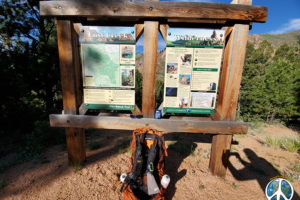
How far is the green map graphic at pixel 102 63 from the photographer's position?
2.56 m

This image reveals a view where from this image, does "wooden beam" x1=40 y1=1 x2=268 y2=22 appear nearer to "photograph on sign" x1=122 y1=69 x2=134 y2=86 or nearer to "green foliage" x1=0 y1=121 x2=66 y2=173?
"photograph on sign" x1=122 y1=69 x2=134 y2=86

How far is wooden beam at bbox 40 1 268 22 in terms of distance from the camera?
2.24m

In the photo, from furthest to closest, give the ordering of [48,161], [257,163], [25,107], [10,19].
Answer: [10,19] < [25,107] < [257,163] < [48,161]

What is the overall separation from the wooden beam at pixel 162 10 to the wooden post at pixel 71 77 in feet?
0.83

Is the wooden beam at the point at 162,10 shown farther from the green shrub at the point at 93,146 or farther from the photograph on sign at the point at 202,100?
the green shrub at the point at 93,146

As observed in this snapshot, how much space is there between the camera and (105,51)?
101 inches

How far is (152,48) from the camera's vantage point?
7.88ft

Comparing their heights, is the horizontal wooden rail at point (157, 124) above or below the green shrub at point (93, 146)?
above

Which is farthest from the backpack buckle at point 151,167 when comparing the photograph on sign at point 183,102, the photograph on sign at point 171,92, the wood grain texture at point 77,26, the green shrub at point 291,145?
the green shrub at point 291,145

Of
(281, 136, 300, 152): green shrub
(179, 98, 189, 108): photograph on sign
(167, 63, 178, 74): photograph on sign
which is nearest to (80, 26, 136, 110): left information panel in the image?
(167, 63, 178, 74): photograph on sign

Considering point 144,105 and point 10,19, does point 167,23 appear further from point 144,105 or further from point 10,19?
point 10,19

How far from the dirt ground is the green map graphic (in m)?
1.85

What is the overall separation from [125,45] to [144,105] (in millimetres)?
1174

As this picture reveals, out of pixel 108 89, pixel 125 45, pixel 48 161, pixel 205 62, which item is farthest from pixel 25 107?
pixel 205 62
